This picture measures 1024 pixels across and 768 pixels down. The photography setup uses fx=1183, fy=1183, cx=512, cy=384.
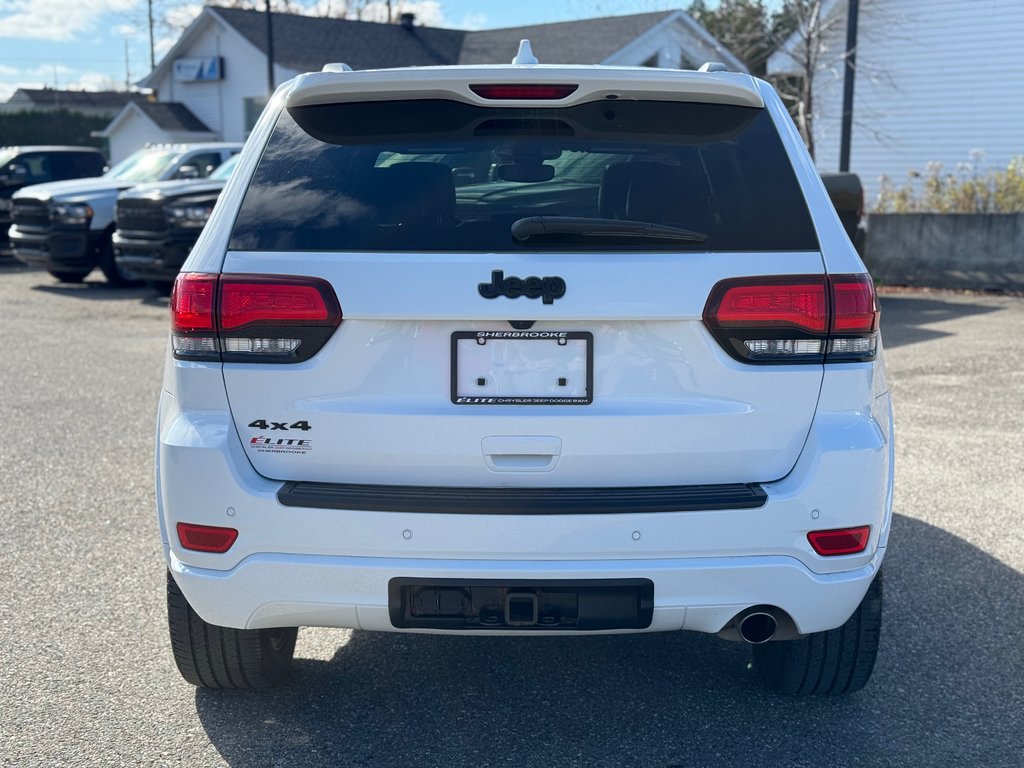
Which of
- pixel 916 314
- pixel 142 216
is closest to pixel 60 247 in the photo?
pixel 142 216

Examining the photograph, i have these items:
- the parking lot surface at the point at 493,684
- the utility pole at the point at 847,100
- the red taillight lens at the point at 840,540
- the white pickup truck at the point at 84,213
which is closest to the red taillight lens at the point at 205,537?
the parking lot surface at the point at 493,684

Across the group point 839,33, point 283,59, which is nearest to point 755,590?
point 839,33

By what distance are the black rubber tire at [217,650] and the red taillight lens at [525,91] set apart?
5.35ft

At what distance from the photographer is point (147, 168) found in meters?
17.5

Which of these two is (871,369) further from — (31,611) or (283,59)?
(283,59)

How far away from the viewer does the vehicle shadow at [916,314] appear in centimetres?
1155

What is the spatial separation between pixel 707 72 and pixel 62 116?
5075cm

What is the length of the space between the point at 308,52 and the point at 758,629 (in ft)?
115

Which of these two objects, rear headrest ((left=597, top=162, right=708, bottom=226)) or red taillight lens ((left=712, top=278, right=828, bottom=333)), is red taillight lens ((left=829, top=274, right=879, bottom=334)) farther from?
rear headrest ((left=597, top=162, right=708, bottom=226))

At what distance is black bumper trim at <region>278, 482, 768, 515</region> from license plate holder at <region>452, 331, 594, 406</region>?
0.23 m

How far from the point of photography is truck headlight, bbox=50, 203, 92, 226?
16.6 metres

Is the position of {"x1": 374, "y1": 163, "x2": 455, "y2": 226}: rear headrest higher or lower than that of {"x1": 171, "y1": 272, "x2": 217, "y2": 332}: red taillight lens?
higher

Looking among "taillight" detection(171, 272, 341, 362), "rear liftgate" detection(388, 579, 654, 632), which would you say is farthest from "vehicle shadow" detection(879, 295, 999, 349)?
"taillight" detection(171, 272, 341, 362)

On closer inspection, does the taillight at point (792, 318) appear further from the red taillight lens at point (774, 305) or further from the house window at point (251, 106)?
the house window at point (251, 106)
